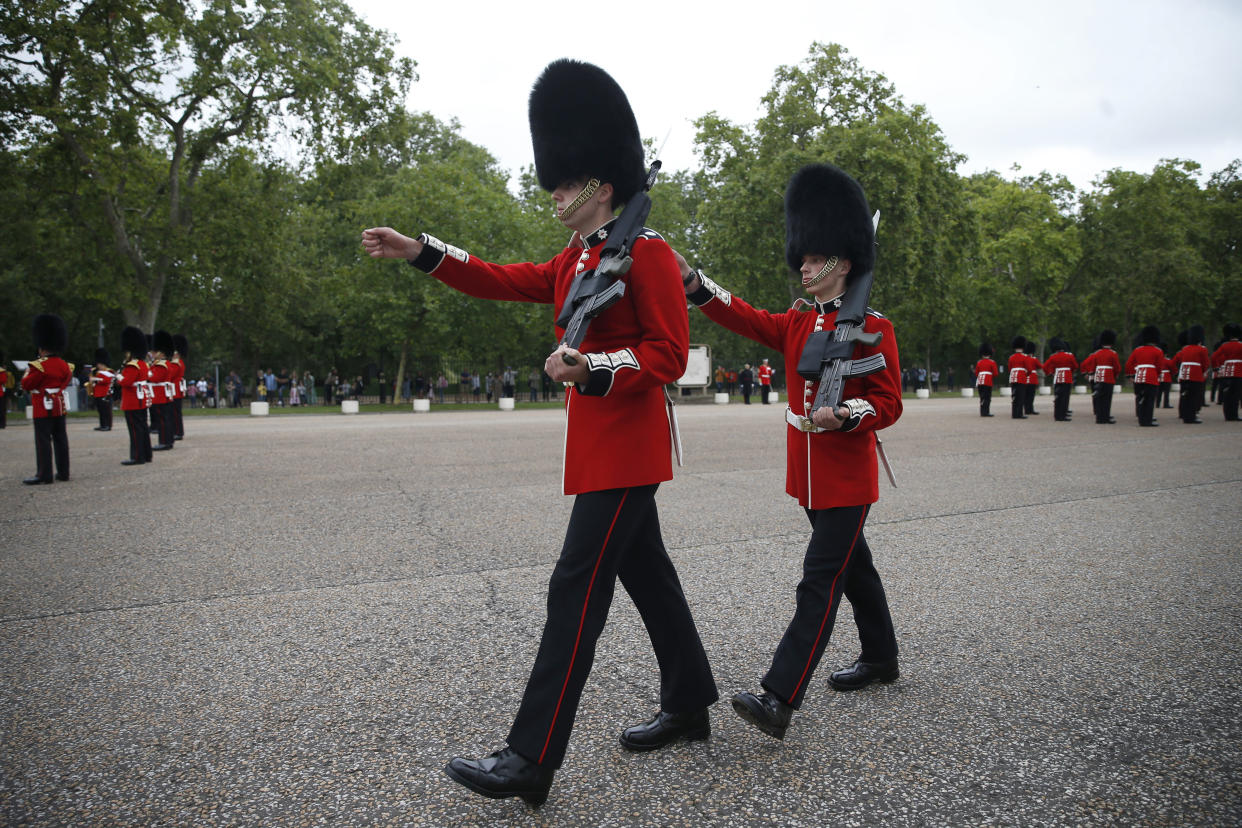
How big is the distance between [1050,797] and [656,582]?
1406 mm

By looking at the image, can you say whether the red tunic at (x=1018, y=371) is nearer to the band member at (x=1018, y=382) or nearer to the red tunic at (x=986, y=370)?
the band member at (x=1018, y=382)

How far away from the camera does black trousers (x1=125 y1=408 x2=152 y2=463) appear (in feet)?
39.0

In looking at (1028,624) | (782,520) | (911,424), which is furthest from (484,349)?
(1028,624)

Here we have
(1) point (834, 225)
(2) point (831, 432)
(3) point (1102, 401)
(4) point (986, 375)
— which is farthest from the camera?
(4) point (986, 375)

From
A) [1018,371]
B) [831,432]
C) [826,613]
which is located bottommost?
[826,613]

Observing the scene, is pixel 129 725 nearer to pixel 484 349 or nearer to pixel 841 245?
pixel 841 245

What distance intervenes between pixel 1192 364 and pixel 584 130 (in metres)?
19.8

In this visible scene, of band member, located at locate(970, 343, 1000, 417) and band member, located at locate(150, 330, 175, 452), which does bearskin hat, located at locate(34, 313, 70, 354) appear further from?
band member, located at locate(970, 343, 1000, 417)

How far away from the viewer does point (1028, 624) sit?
4.32 metres

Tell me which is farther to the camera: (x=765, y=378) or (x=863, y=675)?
(x=765, y=378)

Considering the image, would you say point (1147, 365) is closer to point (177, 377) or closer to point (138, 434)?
point (138, 434)

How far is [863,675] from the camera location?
3.49 m

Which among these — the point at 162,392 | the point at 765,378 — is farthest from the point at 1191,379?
the point at 162,392

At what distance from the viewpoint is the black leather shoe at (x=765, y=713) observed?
9.54ft
